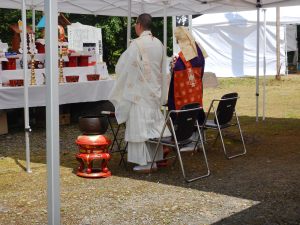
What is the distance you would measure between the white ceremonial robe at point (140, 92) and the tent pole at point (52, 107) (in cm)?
278

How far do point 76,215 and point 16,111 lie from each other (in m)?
5.09

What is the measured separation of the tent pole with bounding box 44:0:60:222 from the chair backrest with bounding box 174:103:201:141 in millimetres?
2538

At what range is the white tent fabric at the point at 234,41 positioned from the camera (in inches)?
817

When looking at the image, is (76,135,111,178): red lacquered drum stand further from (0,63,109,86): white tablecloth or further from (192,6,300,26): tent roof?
(192,6,300,26): tent roof

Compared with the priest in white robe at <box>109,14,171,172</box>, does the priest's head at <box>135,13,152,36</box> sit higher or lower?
higher

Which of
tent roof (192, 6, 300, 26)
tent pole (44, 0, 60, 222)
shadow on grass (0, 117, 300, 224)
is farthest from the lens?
tent roof (192, 6, 300, 26)

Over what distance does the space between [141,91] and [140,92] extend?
0.05ft

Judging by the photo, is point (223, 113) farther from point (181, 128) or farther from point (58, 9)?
point (58, 9)

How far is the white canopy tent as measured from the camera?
2.74 metres

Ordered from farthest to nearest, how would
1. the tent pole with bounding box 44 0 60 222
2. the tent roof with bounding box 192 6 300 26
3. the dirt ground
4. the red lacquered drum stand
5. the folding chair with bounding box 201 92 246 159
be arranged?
1. the tent roof with bounding box 192 6 300 26
2. the folding chair with bounding box 201 92 246 159
3. the red lacquered drum stand
4. the dirt ground
5. the tent pole with bounding box 44 0 60 222

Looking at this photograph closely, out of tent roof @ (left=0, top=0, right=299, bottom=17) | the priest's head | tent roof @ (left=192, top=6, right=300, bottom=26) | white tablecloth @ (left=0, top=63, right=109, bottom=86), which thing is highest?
tent roof @ (left=192, top=6, right=300, bottom=26)

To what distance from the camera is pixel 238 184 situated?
5223mm

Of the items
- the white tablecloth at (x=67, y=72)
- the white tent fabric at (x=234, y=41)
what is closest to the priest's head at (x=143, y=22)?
the white tablecloth at (x=67, y=72)

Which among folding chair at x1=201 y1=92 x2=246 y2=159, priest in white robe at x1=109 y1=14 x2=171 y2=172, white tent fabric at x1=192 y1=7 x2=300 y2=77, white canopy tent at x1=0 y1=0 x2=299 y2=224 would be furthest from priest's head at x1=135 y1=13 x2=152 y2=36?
white tent fabric at x1=192 y1=7 x2=300 y2=77
